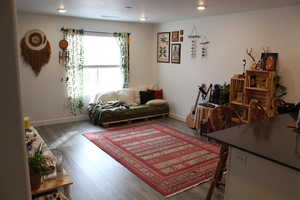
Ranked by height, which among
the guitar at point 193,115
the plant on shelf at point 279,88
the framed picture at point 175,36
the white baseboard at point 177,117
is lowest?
the white baseboard at point 177,117

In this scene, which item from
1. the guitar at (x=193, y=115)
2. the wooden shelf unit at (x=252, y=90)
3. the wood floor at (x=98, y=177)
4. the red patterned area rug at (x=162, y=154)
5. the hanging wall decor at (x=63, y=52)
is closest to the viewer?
the wood floor at (x=98, y=177)

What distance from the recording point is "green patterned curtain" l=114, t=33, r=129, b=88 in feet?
20.1

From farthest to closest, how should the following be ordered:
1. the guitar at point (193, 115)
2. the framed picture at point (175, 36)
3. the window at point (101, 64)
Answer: the framed picture at point (175, 36) < the window at point (101, 64) < the guitar at point (193, 115)

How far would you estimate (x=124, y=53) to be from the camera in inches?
245

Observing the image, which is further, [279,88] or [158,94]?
[158,94]

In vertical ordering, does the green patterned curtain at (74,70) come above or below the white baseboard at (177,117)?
above

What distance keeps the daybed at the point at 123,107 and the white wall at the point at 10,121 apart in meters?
4.14

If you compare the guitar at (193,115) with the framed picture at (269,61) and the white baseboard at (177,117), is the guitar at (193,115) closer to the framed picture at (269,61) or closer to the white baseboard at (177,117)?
the white baseboard at (177,117)

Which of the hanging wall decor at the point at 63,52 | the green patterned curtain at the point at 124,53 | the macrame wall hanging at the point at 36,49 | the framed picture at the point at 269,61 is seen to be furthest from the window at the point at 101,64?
the framed picture at the point at 269,61

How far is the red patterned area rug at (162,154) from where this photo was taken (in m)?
3.17

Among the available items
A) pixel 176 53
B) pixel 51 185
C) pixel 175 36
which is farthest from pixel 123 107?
pixel 51 185

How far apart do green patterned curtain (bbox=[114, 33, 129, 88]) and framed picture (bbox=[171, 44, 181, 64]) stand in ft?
3.87

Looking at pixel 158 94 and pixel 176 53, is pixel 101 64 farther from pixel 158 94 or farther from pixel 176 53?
pixel 176 53

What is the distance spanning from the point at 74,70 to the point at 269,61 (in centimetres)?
407
